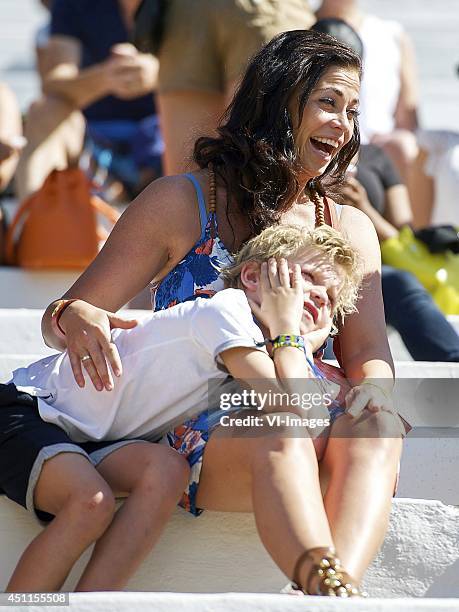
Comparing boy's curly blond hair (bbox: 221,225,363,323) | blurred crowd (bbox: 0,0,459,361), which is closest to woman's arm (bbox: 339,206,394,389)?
boy's curly blond hair (bbox: 221,225,363,323)

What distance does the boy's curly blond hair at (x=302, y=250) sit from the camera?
2551 mm

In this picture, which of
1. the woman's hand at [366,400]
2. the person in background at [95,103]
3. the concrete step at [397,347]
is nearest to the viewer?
the woman's hand at [366,400]

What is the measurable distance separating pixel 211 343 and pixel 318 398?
0.77 feet

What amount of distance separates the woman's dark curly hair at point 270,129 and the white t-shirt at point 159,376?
390mm

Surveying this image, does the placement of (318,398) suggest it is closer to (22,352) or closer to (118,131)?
(22,352)

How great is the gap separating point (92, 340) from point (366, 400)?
1.85ft

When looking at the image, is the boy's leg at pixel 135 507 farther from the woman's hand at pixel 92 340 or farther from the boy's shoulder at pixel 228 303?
the boy's shoulder at pixel 228 303

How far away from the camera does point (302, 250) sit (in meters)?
2.55

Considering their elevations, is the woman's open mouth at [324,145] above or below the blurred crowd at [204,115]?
above

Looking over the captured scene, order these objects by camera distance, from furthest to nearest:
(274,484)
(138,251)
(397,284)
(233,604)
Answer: (397,284), (138,251), (274,484), (233,604)

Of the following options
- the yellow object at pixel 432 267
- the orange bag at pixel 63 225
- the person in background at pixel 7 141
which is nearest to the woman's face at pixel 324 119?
the yellow object at pixel 432 267

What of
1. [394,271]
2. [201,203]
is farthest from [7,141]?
[201,203]

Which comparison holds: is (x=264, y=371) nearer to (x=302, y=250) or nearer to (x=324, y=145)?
(x=302, y=250)

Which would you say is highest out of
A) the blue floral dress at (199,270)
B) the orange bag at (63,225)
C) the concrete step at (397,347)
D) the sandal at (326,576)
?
the blue floral dress at (199,270)
